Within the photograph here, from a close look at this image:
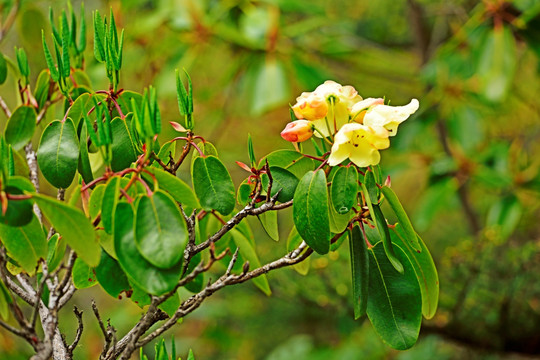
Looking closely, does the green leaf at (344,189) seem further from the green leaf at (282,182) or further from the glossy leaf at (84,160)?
the glossy leaf at (84,160)

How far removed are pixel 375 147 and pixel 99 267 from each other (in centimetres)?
16

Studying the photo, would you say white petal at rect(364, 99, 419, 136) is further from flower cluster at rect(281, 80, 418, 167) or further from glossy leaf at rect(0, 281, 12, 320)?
glossy leaf at rect(0, 281, 12, 320)

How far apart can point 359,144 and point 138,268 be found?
13 cm

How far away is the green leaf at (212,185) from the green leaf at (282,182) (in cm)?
3

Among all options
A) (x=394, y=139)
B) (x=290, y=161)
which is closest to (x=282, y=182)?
(x=290, y=161)

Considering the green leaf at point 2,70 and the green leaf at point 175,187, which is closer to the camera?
the green leaf at point 175,187

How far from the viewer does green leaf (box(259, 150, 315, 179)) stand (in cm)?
38

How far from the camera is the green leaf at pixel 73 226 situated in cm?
29

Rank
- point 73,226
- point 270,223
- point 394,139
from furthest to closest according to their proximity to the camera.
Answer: point 394,139 → point 270,223 → point 73,226

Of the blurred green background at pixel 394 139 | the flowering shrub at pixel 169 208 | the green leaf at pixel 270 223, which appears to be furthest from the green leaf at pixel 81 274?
the blurred green background at pixel 394 139

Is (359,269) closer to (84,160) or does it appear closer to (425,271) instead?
(425,271)

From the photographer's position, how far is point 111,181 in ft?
0.99

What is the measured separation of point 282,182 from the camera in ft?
1.22

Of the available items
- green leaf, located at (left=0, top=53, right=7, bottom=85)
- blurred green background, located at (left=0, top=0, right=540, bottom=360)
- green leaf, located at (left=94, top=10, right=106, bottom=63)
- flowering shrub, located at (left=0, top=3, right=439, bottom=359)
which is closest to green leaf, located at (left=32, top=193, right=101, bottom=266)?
flowering shrub, located at (left=0, top=3, right=439, bottom=359)
